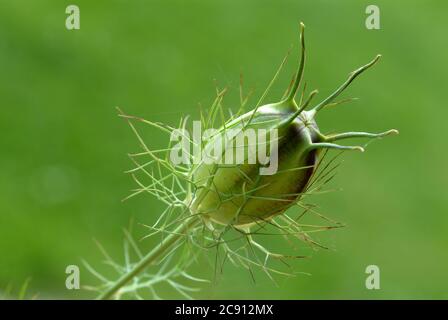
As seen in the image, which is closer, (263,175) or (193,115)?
(263,175)

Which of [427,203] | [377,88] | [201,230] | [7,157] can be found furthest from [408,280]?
[201,230]

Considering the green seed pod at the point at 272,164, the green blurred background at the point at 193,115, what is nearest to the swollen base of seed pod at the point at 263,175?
the green seed pod at the point at 272,164

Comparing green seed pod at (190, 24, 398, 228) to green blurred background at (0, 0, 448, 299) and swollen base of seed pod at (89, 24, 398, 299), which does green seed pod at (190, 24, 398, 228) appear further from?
green blurred background at (0, 0, 448, 299)

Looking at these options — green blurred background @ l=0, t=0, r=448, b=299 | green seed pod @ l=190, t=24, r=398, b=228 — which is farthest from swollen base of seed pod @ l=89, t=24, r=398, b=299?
green blurred background @ l=0, t=0, r=448, b=299

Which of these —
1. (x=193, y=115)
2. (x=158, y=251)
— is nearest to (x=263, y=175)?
(x=158, y=251)

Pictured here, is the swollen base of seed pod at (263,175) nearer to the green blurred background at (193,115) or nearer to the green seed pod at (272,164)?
the green seed pod at (272,164)

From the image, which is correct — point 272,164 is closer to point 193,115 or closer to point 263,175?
point 263,175
